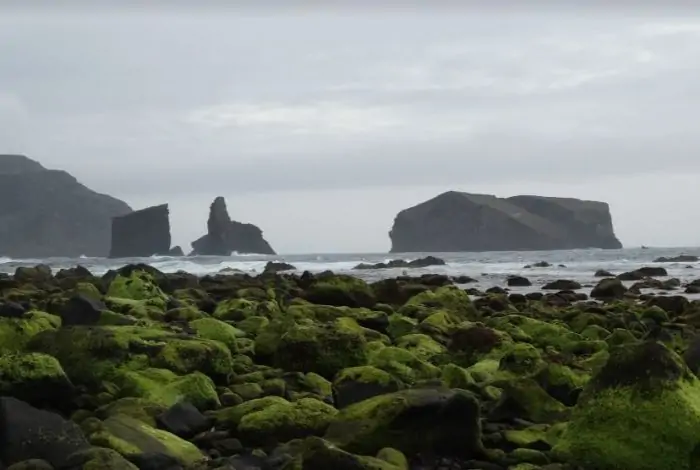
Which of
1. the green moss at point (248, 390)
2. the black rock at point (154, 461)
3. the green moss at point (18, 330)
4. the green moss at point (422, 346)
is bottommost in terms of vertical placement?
the black rock at point (154, 461)

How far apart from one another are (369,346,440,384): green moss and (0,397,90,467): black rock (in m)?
2.70

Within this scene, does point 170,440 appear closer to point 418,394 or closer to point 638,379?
point 418,394

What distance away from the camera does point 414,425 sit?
463 centimetres

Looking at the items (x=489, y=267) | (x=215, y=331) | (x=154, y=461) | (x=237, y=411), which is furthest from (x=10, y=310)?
(x=489, y=267)

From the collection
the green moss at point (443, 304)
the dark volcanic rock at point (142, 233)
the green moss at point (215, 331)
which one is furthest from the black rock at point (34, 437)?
the dark volcanic rock at point (142, 233)

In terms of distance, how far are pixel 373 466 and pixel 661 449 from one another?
1.54 meters

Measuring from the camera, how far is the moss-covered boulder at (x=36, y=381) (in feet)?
17.4

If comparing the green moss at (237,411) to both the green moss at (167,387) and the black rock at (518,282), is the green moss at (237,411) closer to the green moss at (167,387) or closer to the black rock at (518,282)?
the green moss at (167,387)

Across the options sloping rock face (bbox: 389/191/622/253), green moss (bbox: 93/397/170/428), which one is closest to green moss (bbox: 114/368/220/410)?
green moss (bbox: 93/397/170/428)

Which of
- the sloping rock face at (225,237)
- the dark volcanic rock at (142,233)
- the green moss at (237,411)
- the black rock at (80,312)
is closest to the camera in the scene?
the green moss at (237,411)

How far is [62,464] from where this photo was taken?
13.4 ft

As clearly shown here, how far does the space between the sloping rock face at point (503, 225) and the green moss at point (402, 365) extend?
369 ft

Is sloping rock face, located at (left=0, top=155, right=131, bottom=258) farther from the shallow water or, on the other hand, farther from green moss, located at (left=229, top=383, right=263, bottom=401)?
green moss, located at (left=229, top=383, right=263, bottom=401)

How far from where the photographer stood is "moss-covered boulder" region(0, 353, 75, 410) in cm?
530
